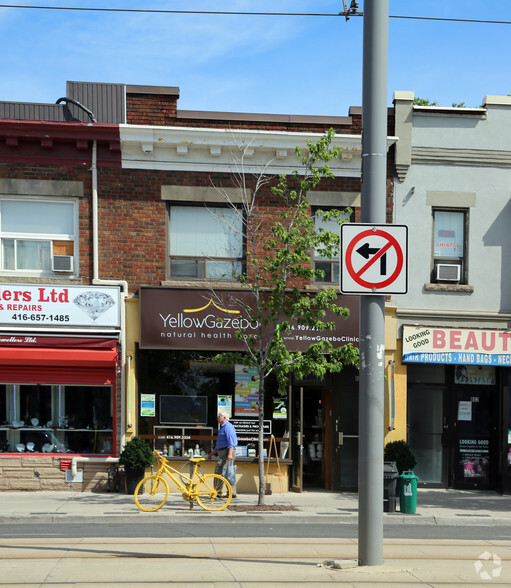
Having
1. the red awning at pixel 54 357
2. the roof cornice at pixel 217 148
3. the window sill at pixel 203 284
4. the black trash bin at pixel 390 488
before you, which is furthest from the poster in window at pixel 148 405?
the black trash bin at pixel 390 488

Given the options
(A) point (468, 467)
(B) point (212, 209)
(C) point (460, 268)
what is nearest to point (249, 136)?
(B) point (212, 209)

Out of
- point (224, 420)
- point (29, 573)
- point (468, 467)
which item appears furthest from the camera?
point (468, 467)

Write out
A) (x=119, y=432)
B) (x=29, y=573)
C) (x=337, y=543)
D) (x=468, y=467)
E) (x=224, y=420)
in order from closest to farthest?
(x=29, y=573)
(x=337, y=543)
(x=224, y=420)
(x=119, y=432)
(x=468, y=467)

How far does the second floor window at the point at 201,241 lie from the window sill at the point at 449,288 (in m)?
4.17

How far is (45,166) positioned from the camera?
1725cm

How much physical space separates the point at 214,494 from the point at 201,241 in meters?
5.84

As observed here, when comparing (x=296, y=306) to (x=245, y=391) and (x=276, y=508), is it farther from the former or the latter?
(x=276, y=508)

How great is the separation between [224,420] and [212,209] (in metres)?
4.81

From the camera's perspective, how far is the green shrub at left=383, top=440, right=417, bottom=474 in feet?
55.2

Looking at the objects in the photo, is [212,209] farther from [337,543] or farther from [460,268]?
[337,543]

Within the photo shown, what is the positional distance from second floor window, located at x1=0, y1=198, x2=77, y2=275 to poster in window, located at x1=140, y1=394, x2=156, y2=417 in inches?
131

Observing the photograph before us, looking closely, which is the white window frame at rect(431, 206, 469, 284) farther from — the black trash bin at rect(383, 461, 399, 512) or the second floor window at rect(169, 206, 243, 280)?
the black trash bin at rect(383, 461, 399, 512)

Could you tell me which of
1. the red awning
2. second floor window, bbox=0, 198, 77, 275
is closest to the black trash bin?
the red awning

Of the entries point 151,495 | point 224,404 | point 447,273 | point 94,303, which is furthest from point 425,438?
point 94,303
